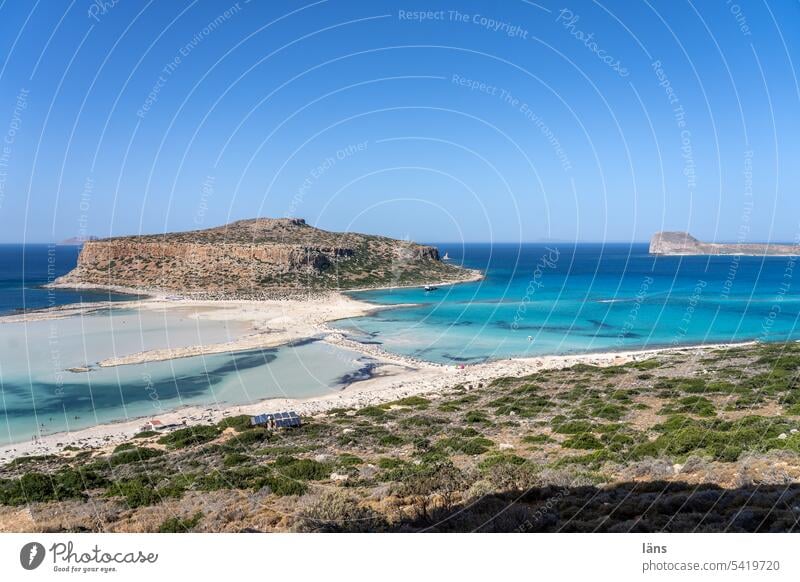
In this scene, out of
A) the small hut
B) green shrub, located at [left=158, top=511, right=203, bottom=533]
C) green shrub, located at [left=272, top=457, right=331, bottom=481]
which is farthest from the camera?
the small hut

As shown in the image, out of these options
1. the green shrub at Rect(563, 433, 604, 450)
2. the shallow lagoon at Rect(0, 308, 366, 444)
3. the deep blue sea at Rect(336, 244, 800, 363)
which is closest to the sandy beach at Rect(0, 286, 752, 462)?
the shallow lagoon at Rect(0, 308, 366, 444)

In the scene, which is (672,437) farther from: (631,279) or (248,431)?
(631,279)

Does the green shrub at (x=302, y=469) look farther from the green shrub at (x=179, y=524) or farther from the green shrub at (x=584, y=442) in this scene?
the green shrub at (x=584, y=442)

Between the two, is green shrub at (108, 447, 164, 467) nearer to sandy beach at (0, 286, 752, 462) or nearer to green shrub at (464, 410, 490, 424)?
sandy beach at (0, 286, 752, 462)

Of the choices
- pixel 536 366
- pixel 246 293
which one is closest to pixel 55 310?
pixel 246 293

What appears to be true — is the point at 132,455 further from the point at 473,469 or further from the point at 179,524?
the point at 473,469

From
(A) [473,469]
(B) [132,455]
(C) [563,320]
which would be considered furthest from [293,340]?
(A) [473,469]
